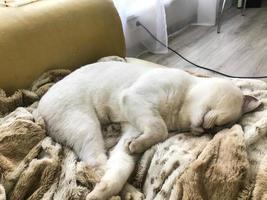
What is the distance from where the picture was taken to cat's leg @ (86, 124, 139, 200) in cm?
101

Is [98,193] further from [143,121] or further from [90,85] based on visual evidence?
[90,85]

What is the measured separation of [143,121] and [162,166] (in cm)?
19

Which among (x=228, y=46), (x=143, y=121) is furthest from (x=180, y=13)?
(x=143, y=121)

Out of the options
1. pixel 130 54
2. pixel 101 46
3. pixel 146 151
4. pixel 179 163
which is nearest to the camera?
pixel 179 163

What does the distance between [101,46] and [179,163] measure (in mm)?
880

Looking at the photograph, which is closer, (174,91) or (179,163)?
(179,163)

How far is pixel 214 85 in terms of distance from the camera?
126cm

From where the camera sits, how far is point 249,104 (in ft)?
4.16

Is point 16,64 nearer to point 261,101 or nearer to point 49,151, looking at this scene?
point 49,151

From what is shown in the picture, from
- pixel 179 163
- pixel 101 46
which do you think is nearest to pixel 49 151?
pixel 179 163

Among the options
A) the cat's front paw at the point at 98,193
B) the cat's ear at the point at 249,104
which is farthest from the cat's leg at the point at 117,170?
the cat's ear at the point at 249,104

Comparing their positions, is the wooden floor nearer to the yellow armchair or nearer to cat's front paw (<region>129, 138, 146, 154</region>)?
the yellow armchair

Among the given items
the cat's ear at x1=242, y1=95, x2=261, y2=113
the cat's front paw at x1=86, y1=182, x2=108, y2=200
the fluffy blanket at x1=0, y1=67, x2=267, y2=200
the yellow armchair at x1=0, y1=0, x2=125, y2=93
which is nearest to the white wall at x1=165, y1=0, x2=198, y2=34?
the yellow armchair at x1=0, y1=0, x2=125, y2=93

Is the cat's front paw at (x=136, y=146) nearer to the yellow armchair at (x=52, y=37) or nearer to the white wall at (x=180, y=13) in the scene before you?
the yellow armchair at (x=52, y=37)
